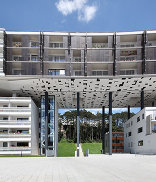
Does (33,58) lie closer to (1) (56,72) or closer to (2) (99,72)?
(1) (56,72)

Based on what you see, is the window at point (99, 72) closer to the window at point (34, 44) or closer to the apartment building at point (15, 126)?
the window at point (34, 44)

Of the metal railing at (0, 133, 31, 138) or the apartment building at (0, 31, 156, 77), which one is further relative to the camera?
the metal railing at (0, 133, 31, 138)

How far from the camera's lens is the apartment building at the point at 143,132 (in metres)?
42.2

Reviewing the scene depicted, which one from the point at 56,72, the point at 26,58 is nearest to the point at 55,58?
the point at 56,72

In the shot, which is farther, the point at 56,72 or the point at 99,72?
the point at 99,72

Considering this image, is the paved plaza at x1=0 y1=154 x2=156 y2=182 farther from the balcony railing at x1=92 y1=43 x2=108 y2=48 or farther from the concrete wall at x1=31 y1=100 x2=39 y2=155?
the concrete wall at x1=31 y1=100 x2=39 y2=155

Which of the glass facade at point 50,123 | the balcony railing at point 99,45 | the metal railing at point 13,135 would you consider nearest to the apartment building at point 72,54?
the balcony railing at point 99,45

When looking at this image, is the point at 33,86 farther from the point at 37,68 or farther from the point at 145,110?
the point at 145,110

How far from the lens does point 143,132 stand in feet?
152

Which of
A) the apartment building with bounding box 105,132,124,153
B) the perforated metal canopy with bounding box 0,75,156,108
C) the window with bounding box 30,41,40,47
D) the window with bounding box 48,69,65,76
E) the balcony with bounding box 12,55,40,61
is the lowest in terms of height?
the apartment building with bounding box 105,132,124,153

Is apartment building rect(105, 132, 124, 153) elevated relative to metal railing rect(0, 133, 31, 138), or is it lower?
lower

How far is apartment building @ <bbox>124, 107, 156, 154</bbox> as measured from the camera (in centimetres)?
4216

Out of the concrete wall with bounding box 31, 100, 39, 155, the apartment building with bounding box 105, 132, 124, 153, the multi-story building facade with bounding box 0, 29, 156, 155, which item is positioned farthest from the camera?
the apartment building with bounding box 105, 132, 124, 153

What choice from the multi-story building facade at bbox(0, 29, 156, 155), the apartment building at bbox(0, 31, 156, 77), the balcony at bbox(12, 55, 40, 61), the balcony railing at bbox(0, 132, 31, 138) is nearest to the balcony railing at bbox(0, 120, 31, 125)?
the balcony railing at bbox(0, 132, 31, 138)
